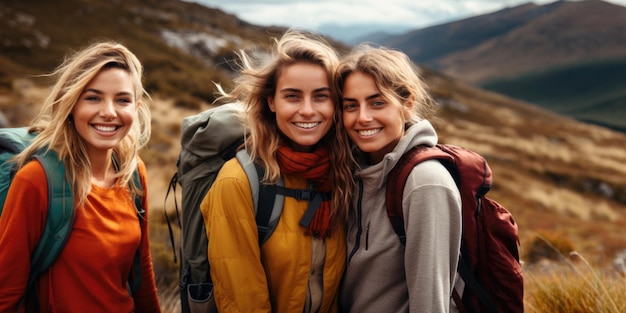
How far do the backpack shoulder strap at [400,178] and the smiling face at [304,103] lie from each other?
1.81ft

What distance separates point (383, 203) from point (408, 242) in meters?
0.31

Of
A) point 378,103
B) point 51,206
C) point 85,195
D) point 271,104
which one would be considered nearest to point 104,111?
point 85,195

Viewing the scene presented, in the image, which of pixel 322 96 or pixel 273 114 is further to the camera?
pixel 273 114

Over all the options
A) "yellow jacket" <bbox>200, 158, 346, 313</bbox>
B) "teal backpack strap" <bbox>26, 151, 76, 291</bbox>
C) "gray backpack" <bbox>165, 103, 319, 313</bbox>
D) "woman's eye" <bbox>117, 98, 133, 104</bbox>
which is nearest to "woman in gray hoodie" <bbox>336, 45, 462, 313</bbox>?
"yellow jacket" <bbox>200, 158, 346, 313</bbox>

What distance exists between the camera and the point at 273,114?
286cm

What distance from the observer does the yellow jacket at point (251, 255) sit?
2.37 meters

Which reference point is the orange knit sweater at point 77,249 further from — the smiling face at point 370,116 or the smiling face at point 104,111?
the smiling face at point 370,116

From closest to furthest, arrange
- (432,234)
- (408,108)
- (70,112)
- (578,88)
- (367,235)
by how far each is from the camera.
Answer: (432,234) → (70,112) → (367,235) → (408,108) → (578,88)

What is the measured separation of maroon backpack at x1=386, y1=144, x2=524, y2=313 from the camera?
222 cm

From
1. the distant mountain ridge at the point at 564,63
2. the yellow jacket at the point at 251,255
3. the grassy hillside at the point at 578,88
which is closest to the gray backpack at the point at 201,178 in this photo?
the yellow jacket at the point at 251,255

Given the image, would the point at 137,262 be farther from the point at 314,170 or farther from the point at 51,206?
the point at 314,170

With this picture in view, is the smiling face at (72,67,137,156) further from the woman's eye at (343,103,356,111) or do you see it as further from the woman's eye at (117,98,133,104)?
the woman's eye at (343,103,356,111)

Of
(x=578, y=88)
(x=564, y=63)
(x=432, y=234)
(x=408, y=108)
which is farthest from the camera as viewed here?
(x=564, y=63)

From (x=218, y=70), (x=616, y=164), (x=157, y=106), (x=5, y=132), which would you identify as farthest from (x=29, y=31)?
(x=616, y=164)
